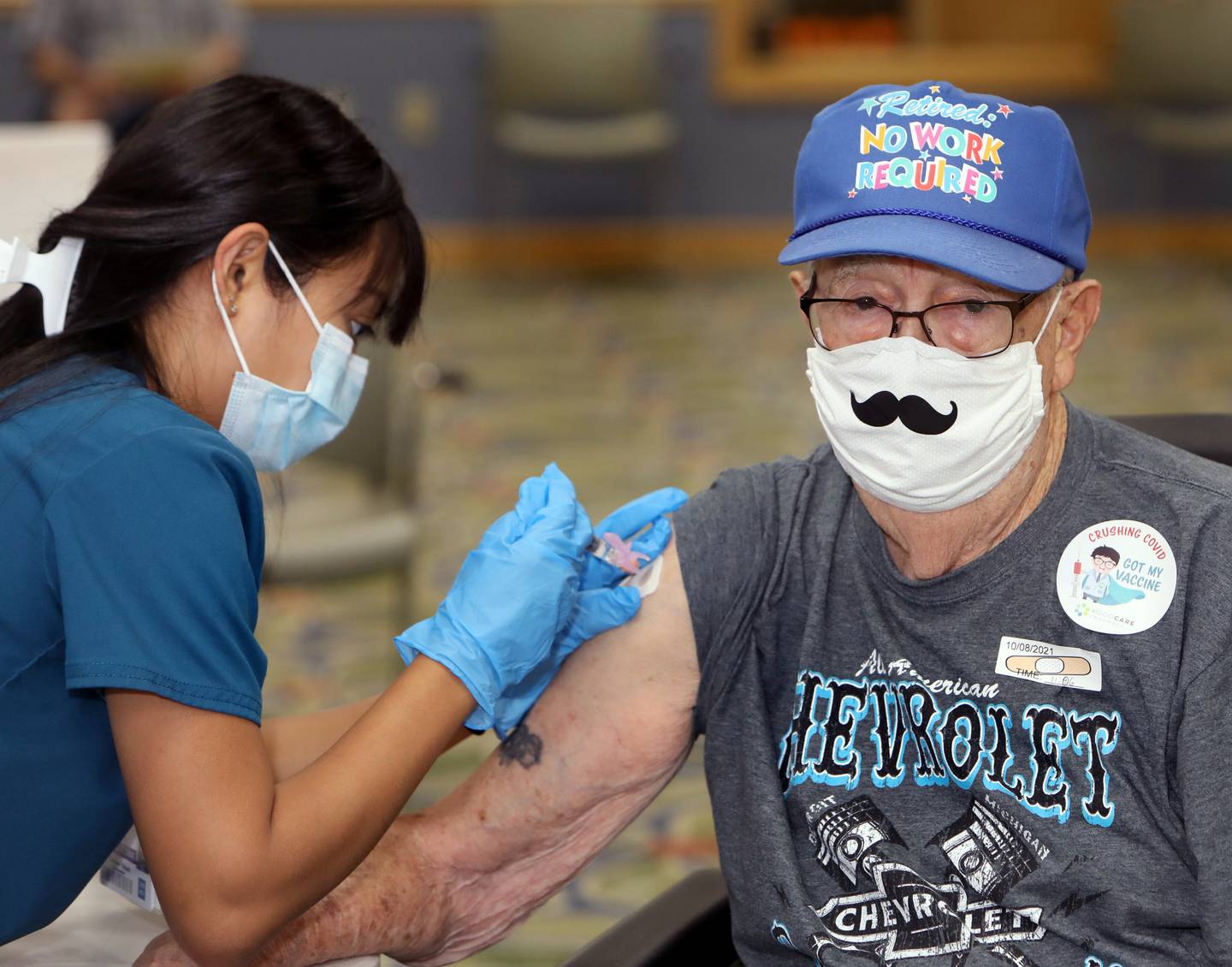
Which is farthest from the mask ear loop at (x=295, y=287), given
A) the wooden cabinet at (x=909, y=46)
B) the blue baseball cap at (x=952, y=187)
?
the wooden cabinet at (x=909, y=46)

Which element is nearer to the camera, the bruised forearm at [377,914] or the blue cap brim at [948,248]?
the blue cap brim at [948,248]

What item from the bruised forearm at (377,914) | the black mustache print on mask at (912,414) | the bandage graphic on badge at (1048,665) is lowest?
the bruised forearm at (377,914)

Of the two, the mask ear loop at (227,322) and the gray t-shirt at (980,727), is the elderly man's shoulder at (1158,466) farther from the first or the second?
the mask ear loop at (227,322)

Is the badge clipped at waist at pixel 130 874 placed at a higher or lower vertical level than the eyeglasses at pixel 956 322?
lower

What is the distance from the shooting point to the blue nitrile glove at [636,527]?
1.48 metres

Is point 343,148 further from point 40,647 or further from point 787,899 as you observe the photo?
point 787,899

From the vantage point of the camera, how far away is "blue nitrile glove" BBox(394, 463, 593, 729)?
1339mm

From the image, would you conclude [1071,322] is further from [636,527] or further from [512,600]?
[512,600]

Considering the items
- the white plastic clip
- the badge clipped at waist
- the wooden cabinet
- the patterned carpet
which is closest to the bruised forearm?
the badge clipped at waist

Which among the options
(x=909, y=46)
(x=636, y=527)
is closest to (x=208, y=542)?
(x=636, y=527)

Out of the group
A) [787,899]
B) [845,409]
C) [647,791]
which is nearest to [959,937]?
[787,899]

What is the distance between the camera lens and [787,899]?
4.51 ft

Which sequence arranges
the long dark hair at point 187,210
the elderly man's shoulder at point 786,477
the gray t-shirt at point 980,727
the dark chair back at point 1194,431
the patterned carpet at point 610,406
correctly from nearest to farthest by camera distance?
the gray t-shirt at point 980,727 → the long dark hair at point 187,210 → the elderly man's shoulder at point 786,477 → the dark chair back at point 1194,431 → the patterned carpet at point 610,406

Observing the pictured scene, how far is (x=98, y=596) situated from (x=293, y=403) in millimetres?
394
